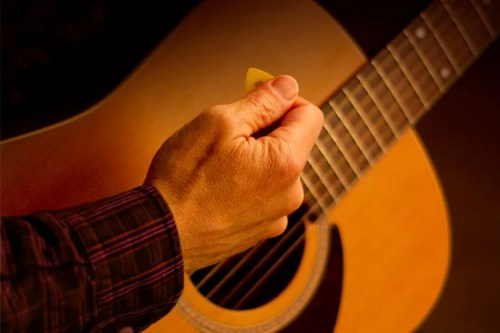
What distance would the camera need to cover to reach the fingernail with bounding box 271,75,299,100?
467 millimetres

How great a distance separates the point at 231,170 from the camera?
16.6 inches

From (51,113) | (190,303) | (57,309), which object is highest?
(51,113)

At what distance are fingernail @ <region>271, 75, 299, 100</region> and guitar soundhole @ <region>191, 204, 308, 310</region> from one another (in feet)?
0.67

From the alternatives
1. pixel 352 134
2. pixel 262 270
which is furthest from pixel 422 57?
pixel 262 270

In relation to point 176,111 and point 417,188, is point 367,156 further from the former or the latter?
point 176,111

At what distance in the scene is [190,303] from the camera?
0.56 m

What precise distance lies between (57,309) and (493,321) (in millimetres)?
952

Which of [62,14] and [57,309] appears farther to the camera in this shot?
[62,14]

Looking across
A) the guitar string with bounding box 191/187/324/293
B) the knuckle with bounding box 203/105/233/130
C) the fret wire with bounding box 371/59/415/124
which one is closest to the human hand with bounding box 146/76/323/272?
the knuckle with bounding box 203/105/233/130

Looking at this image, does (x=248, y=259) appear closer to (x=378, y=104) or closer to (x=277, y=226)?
(x=277, y=226)

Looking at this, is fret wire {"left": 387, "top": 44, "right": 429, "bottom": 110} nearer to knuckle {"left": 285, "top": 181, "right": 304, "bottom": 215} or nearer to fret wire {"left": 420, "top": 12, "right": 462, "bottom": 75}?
fret wire {"left": 420, "top": 12, "right": 462, "bottom": 75}

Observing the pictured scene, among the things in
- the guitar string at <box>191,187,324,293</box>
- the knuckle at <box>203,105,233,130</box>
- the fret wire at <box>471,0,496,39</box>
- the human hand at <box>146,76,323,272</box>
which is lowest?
the guitar string at <box>191,187,324,293</box>

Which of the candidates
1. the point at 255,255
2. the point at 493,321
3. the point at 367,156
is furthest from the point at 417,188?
the point at 493,321

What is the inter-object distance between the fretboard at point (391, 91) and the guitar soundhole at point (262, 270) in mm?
42
